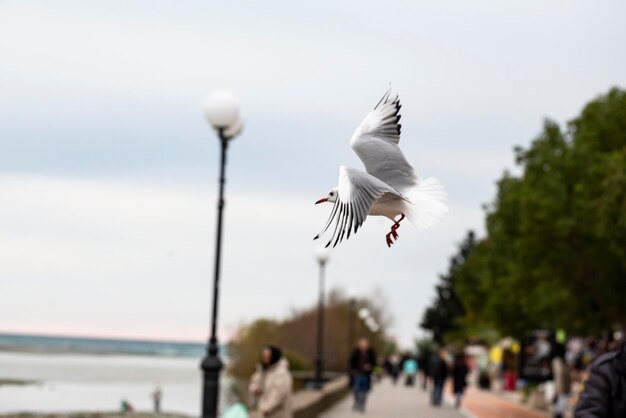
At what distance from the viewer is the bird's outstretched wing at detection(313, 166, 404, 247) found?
1.45 m

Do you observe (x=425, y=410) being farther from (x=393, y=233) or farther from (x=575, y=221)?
(x=393, y=233)

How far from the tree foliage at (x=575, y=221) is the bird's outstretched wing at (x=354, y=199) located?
984 inches

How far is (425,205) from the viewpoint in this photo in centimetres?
Result: 152

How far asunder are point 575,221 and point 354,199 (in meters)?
27.6

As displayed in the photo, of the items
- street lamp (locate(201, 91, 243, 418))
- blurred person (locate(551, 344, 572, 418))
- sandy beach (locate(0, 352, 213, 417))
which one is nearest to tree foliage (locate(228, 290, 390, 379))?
sandy beach (locate(0, 352, 213, 417))

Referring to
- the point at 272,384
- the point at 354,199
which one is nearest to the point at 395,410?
the point at 272,384

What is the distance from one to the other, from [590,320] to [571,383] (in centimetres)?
946

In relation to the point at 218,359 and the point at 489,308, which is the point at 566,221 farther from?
the point at 489,308

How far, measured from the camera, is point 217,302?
14.5 m

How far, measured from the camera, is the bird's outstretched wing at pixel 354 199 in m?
1.45

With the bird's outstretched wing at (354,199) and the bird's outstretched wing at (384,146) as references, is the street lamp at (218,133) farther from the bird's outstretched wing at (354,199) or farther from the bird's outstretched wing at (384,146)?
the bird's outstretched wing at (354,199)

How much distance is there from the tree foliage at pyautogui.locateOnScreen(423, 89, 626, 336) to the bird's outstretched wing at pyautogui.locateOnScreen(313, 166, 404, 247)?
2500 centimetres

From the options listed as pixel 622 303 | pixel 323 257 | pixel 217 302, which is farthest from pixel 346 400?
pixel 217 302

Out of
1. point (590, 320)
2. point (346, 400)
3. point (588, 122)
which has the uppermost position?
point (588, 122)
